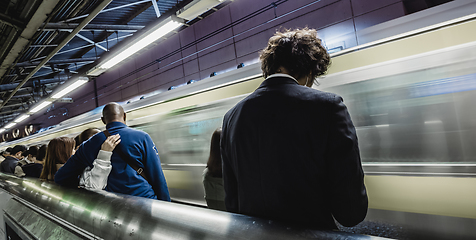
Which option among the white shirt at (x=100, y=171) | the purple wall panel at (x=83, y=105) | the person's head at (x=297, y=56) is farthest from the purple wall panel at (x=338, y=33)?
the purple wall panel at (x=83, y=105)

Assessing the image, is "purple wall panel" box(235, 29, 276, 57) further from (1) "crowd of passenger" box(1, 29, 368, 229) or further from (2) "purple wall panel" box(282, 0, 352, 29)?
(1) "crowd of passenger" box(1, 29, 368, 229)

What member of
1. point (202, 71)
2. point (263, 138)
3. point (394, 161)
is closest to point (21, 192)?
point (263, 138)

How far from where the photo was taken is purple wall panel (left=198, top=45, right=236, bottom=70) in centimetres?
764

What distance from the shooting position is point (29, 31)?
530cm

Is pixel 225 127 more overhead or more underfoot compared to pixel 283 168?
more overhead

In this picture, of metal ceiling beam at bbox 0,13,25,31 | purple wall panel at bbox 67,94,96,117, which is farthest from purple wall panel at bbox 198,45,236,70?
purple wall panel at bbox 67,94,96,117

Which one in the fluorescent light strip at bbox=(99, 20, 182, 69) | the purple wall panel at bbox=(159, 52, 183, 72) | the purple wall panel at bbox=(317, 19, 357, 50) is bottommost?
the purple wall panel at bbox=(317, 19, 357, 50)

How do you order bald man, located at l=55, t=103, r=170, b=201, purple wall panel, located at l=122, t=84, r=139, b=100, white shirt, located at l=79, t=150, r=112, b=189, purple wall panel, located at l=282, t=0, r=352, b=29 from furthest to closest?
purple wall panel, located at l=122, t=84, r=139, b=100
purple wall panel, located at l=282, t=0, r=352, b=29
bald man, located at l=55, t=103, r=170, b=201
white shirt, located at l=79, t=150, r=112, b=189

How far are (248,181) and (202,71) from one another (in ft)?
25.5

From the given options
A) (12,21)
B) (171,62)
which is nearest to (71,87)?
(171,62)

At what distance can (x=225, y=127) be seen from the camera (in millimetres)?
1180

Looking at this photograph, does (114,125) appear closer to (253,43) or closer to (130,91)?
(253,43)

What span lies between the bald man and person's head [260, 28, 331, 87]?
139 cm

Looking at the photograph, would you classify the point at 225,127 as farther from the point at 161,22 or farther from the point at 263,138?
the point at 161,22
